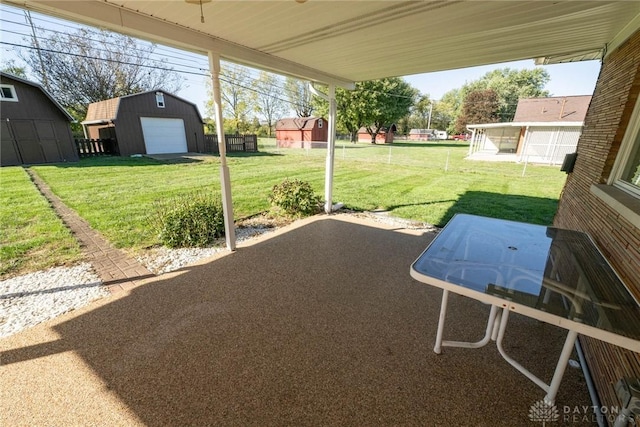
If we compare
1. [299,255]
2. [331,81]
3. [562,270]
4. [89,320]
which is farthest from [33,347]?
[331,81]

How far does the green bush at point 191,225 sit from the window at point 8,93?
1170 cm

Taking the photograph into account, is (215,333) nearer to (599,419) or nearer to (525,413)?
(525,413)

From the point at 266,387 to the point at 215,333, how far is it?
77 cm

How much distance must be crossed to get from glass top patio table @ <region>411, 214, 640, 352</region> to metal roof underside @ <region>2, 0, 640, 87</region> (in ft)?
6.35

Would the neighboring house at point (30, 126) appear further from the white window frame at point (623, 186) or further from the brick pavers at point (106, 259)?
the white window frame at point (623, 186)

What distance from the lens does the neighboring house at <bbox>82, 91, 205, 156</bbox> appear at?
14531mm

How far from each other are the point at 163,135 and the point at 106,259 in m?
15.0

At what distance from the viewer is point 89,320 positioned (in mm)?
2551

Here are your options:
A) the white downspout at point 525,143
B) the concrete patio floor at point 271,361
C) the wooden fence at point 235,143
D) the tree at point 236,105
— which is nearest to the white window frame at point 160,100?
the wooden fence at point 235,143

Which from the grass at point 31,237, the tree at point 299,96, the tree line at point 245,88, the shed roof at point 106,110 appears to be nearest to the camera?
the grass at point 31,237

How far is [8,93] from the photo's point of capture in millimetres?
10523

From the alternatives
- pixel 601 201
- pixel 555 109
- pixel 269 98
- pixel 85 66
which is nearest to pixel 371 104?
pixel 269 98

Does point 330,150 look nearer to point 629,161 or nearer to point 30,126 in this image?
point 629,161

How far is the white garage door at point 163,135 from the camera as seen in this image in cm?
1555
